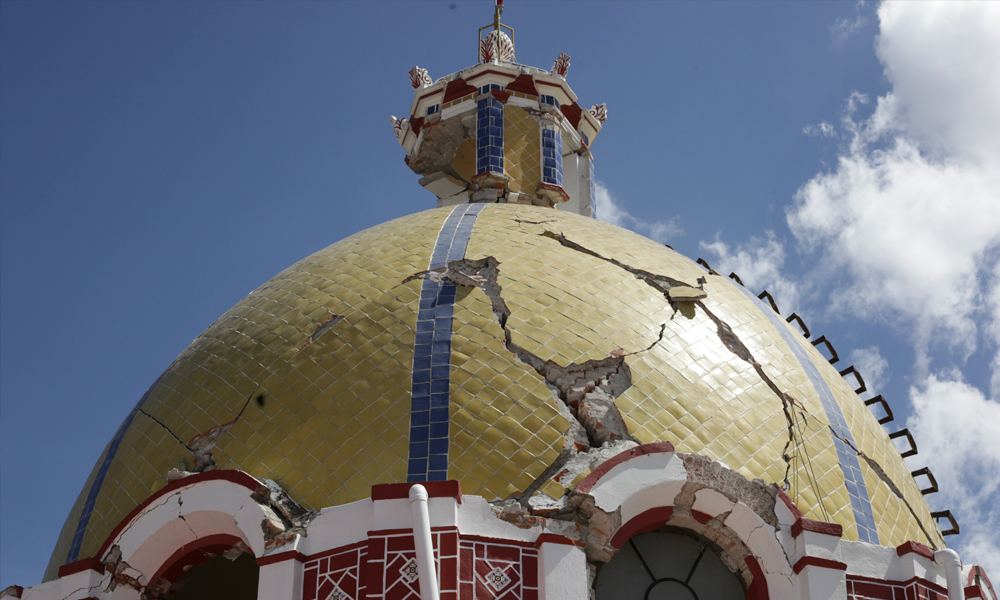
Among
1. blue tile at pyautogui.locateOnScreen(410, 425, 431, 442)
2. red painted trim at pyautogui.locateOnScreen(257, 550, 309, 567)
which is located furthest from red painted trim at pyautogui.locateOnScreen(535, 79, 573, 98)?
red painted trim at pyautogui.locateOnScreen(257, 550, 309, 567)

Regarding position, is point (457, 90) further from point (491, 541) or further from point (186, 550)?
point (491, 541)

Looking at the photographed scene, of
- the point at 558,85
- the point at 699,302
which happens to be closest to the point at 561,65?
the point at 558,85

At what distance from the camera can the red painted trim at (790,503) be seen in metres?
10.1

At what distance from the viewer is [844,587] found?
980 cm

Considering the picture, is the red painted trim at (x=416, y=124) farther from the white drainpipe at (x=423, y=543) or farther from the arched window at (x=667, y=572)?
the white drainpipe at (x=423, y=543)

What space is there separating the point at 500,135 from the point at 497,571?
28.6 ft

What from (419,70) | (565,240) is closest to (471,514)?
(565,240)

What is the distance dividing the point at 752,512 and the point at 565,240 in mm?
3836

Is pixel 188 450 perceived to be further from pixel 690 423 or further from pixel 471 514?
pixel 690 423

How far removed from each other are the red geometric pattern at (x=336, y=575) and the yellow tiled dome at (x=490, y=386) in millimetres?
551

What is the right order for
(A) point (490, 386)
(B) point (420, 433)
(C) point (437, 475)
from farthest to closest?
(A) point (490, 386), (B) point (420, 433), (C) point (437, 475)

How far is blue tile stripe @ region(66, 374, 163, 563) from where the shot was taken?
11438 millimetres

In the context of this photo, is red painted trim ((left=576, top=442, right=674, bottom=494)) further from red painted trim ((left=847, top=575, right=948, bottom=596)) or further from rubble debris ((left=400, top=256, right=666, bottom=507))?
red painted trim ((left=847, top=575, right=948, bottom=596))

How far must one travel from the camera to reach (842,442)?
11.3 m
